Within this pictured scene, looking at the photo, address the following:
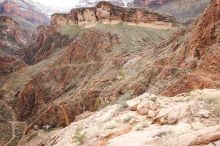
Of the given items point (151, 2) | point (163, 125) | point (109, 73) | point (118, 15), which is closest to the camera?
point (163, 125)

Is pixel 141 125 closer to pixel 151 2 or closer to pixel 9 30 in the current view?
pixel 9 30

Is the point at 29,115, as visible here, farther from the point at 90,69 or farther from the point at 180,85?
the point at 180,85

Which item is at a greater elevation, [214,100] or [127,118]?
[214,100]

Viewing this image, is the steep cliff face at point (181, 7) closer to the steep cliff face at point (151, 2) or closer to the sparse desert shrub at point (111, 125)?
the steep cliff face at point (151, 2)

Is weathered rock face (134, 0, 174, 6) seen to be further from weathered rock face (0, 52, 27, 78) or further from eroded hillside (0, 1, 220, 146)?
weathered rock face (0, 52, 27, 78)

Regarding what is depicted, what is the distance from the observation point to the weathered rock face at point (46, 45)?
89250 mm

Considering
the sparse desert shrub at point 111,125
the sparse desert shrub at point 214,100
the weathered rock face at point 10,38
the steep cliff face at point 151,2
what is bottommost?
the weathered rock face at point 10,38

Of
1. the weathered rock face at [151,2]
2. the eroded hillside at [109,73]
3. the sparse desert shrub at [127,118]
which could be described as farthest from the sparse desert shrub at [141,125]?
the weathered rock face at [151,2]

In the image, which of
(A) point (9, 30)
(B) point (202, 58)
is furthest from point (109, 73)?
(A) point (9, 30)

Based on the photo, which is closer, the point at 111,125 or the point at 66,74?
the point at 111,125

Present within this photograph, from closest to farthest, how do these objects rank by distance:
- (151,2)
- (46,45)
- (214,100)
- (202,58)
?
(214,100) → (202,58) → (46,45) → (151,2)

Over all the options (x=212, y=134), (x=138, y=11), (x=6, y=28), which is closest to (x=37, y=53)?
(x=138, y=11)

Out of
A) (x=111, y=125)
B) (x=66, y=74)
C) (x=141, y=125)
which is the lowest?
(x=66, y=74)

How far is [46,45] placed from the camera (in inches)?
3807
